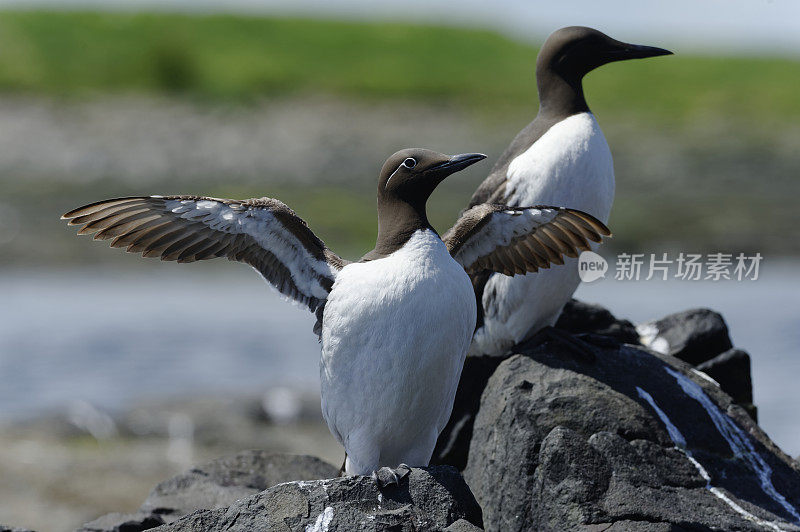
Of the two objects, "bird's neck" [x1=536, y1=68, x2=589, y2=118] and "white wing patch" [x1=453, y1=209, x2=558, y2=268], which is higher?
"bird's neck" [x1=536, y1=68, x2=589, y2=118]

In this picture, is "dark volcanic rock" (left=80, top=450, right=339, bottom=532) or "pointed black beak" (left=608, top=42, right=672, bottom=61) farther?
"pointed black beak" (left=608, top=42, right=672, bottom=61)

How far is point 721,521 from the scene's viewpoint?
5.51 meters

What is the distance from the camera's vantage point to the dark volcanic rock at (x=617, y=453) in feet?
18.1

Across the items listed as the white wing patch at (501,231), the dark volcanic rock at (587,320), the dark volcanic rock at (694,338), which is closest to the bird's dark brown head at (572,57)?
the white wing patch at (501,231)

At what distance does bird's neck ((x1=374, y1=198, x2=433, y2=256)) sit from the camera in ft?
17.3

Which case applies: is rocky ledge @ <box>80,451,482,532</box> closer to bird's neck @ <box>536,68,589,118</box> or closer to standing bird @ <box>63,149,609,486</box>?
standing bird @ <box>63,149,609,486</box>

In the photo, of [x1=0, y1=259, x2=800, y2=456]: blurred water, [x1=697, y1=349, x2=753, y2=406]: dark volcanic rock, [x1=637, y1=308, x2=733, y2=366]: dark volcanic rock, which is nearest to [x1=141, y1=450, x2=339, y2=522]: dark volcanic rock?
[x1=637, y1=308, x2=733, y2=366]: dark volcanic rock

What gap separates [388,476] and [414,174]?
1.55 metres

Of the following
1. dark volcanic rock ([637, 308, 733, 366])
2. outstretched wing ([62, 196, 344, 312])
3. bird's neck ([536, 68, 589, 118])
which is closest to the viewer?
A: outstretched wing ([62, 196, 344, 312])

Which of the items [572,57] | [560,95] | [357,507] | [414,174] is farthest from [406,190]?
[572,57]

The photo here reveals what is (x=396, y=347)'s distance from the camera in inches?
202

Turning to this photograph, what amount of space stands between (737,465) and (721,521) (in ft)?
2.44

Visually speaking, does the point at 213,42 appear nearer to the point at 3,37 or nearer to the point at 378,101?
the point at 3,37

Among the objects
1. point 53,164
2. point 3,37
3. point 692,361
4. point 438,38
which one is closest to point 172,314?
point 53,164
